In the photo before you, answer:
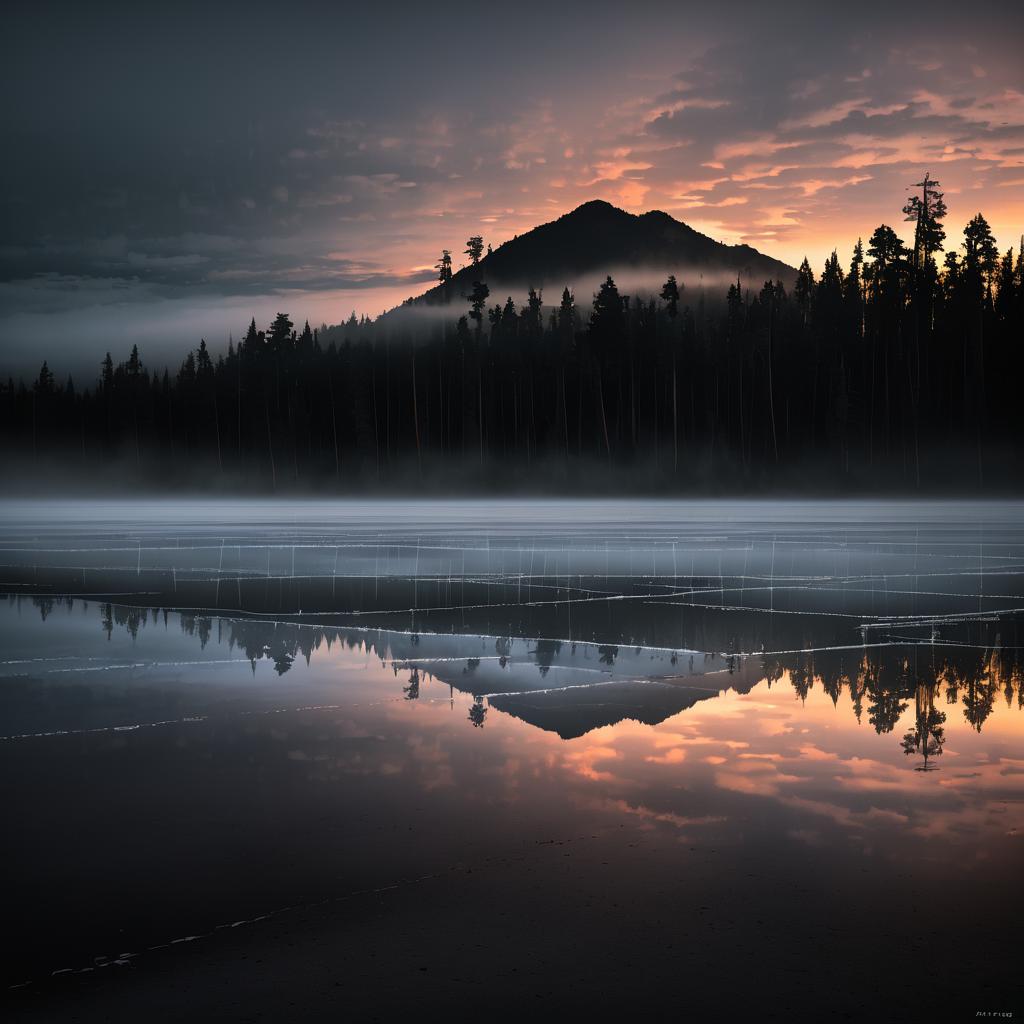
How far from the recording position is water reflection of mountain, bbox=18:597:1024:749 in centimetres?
666

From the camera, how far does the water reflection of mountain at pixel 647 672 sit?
21.8 ft

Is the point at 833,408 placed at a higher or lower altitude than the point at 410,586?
higher

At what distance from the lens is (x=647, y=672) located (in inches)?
314

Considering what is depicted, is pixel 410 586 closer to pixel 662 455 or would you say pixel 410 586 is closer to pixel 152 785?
pixel 152 785

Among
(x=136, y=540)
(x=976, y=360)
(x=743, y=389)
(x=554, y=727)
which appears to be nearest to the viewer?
(x=554, y=727)

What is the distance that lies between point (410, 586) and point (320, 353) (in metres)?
103

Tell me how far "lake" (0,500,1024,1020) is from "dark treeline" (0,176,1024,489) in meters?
72.9

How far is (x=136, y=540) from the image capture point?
27.0 metres

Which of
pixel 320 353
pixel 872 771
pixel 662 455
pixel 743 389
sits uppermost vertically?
pixel 320 353

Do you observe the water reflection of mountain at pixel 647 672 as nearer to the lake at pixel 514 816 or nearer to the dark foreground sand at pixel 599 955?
the lake at pixel 514 816

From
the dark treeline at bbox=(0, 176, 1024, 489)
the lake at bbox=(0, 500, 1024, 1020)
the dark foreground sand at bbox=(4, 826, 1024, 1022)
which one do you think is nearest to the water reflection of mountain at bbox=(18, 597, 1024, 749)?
the lake at bbox=(0, 500, 1024, 1020)

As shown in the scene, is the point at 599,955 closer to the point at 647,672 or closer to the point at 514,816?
the point at 514,816

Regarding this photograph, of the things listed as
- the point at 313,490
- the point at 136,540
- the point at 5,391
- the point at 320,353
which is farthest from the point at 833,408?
the point at 5,391

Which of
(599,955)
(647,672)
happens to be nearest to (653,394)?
(647,672)
